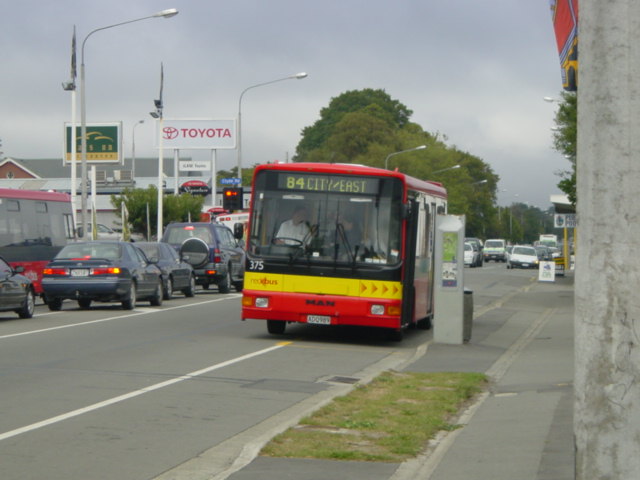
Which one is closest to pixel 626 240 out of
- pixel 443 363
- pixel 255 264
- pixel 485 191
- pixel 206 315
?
pixel 443 363

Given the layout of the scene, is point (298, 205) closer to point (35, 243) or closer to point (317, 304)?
point (317, 304)

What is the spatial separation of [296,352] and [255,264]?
1.99m

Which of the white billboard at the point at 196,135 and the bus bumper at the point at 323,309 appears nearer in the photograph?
the bus bumper at the point at 323,309

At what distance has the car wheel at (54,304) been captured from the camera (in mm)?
25834

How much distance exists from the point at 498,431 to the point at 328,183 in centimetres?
948

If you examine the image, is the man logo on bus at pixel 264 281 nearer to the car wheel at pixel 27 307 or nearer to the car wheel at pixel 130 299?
the car wheel at pixel 27 307

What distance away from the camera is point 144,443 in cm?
917

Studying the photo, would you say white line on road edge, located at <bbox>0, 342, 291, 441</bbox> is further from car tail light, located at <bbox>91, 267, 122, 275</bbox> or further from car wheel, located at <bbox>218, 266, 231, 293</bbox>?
car wheel, located at <bbox>218, 266, 231, 293</bbox>

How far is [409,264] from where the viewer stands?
19.1 m

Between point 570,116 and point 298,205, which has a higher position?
point 570,116

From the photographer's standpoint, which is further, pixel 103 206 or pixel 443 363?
pixel 103 206

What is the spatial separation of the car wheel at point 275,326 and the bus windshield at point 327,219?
182 cm

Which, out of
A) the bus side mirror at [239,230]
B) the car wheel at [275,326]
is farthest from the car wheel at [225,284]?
the car wheel at [275,326]

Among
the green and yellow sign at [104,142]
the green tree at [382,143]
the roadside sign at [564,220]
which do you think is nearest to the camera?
the roadside sign at [564,220]
